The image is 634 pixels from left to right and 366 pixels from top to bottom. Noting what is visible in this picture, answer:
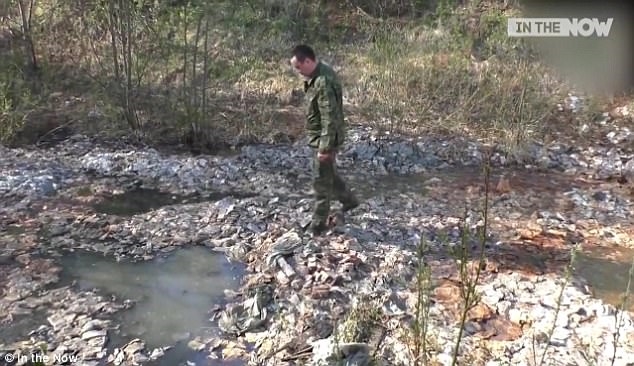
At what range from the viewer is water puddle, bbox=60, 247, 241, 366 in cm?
413

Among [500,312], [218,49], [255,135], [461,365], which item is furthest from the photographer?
[218,49]

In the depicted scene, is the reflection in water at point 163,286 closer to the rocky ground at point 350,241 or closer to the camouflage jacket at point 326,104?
the rocky ground at point 350,241

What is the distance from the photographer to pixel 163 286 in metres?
4.78

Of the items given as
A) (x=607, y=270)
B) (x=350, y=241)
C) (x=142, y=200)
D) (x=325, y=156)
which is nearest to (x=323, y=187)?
(x=325, y=156)

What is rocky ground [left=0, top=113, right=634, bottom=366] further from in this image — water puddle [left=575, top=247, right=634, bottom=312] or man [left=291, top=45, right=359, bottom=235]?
man [left=291, top=45, right=359, bottom=235]

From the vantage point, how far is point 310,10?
12.1 m

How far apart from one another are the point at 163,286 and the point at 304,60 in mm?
2087

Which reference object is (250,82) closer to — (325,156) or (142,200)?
(142,200)

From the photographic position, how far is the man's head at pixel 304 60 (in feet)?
15.4

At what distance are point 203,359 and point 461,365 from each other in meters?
1.62

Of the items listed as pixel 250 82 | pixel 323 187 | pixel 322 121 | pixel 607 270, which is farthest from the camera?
pixel 250 82

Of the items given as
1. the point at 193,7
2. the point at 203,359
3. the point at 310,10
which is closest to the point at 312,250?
the point at 203,359

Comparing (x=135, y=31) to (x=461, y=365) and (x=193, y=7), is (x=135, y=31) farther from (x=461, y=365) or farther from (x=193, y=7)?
(x=461, y=365)

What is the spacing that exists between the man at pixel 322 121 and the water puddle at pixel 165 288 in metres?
0.92
